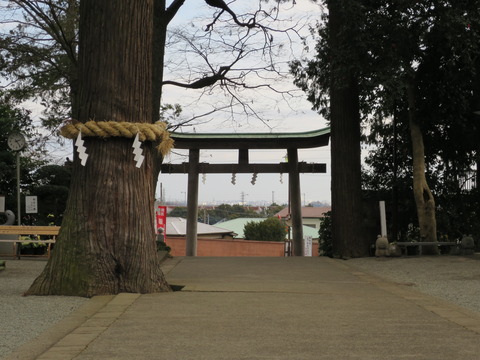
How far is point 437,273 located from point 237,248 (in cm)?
2301

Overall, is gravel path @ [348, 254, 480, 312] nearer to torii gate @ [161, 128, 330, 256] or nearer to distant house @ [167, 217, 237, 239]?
torii gate @ [161, 128, 330, 256]

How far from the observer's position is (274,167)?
2705cm

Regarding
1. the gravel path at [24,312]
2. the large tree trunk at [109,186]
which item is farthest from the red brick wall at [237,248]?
the large tree trunk at [109,186]

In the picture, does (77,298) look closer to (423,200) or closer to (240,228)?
(423,200)

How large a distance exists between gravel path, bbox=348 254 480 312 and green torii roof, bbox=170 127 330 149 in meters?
9.33

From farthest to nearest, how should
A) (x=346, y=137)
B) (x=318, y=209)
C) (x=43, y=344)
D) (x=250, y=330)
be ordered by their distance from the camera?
(x=318, y=209) → (x=346, y=137) → (x=250, y=330) → (x=43, y=344)

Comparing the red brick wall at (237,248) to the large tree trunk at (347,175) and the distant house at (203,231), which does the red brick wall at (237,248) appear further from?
the large tree trunk at (347,175)

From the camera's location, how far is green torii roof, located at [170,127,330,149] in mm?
25062

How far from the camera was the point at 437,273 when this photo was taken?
1227 centimetres

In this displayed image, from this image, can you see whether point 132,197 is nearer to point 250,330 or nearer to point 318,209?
point 250,330

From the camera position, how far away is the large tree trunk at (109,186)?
864cm

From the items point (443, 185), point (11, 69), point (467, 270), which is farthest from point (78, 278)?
point (11, 69)

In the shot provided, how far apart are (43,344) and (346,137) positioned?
41.6 feet

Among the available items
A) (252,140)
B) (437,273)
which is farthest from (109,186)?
(252,140)
